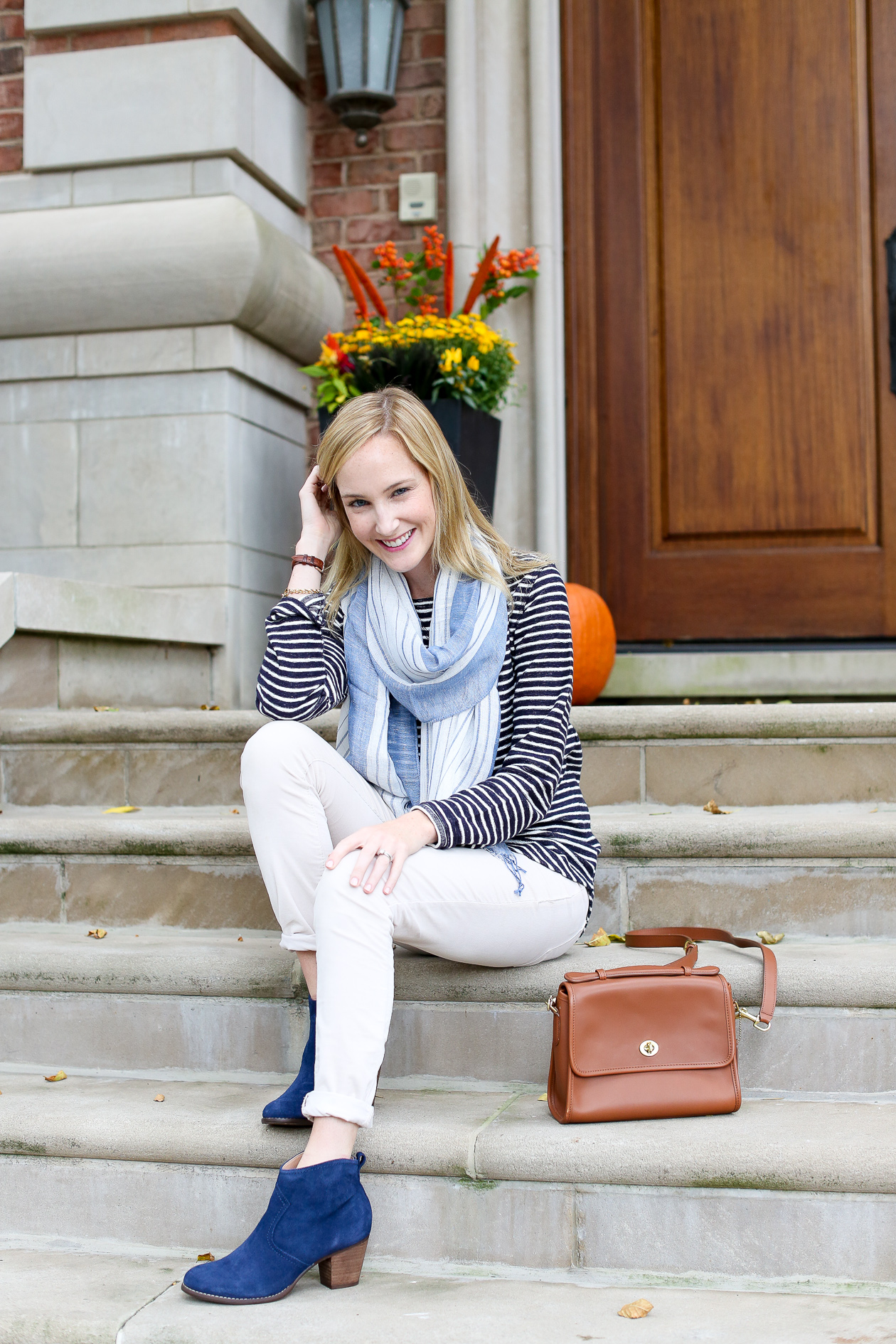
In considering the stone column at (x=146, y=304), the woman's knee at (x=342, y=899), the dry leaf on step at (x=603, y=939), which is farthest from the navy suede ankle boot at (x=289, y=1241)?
the stone column at (x=146, y=304)

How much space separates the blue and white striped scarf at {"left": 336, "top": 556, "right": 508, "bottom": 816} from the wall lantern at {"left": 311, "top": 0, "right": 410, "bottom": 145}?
8.14ft

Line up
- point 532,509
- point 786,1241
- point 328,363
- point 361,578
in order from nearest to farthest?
point 786,1241
point 361,578
point 328,363
point 532,509

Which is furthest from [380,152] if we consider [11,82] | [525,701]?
[525,701]

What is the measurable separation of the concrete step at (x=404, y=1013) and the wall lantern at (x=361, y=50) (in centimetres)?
288

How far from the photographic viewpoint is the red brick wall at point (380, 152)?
4.18 m

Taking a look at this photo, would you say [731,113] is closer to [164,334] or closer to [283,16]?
[283,16]

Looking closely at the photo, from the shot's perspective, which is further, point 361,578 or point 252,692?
point 252,692

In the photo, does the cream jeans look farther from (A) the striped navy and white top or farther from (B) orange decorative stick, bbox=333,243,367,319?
(B) orange decorative stick, bbox=333,243,367,319

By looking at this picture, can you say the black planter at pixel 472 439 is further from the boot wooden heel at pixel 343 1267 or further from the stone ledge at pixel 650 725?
the boot wooden heel at pixel 343 1267

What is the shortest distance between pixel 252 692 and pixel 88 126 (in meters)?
1.81

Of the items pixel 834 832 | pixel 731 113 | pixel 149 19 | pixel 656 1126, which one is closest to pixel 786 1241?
pixel 656 1126

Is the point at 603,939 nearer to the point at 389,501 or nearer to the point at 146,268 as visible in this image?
the point at 389,501

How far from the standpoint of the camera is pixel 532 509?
13.3 feet

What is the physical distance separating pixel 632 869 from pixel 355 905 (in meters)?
0.86
